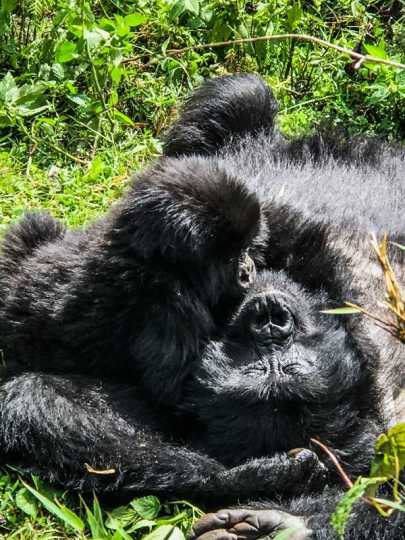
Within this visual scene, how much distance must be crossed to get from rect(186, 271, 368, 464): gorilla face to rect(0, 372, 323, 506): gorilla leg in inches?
3.7

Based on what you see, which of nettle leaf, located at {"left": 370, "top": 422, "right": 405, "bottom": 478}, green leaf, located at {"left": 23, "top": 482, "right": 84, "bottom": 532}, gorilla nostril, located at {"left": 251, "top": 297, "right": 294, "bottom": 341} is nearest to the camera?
nettle leaf, located at {"left": 370, "top": 422, "right": 405, "bottom": 478}

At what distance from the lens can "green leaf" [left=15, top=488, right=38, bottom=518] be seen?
Answer: 10.1 feet

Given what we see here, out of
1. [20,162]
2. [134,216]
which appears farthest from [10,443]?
[20,162]

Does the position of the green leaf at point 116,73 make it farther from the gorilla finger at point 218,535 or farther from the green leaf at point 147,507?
the gorilla finger at point 218,535

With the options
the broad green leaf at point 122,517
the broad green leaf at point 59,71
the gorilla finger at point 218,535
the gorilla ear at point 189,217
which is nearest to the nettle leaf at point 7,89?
the broad green leaf at point 59,71

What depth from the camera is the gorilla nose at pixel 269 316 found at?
3216 mm

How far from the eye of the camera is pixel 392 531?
2.86 m

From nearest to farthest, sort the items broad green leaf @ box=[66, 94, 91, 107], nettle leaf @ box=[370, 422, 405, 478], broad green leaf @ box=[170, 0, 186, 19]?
nettle leaf @ box=[370, 422, 405, 478]
broad green leaf @ box=[66, 94, 91, 107]
broad green leaf @ box=[170, 0, 186, 19]

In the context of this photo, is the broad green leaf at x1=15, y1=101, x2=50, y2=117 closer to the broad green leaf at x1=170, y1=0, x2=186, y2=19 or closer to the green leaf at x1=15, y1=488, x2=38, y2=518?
the broad green leaf at x1=170, y1=0, x2=186, y2=19

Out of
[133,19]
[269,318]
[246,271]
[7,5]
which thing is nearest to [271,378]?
[269,318]

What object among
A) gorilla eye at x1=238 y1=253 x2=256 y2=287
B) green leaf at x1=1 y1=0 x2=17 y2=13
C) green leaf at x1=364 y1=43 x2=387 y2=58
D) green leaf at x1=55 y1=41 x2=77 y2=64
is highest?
green leaf at x1=1 y1=0 x2=17 y2=13

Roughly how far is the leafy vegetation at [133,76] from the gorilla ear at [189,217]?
1.13 metres

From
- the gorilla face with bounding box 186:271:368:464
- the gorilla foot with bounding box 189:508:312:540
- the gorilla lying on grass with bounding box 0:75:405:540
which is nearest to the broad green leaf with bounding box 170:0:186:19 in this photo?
the gorilla lying on grass with bounding box 0:75:405:540

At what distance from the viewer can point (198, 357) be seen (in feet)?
10.7
